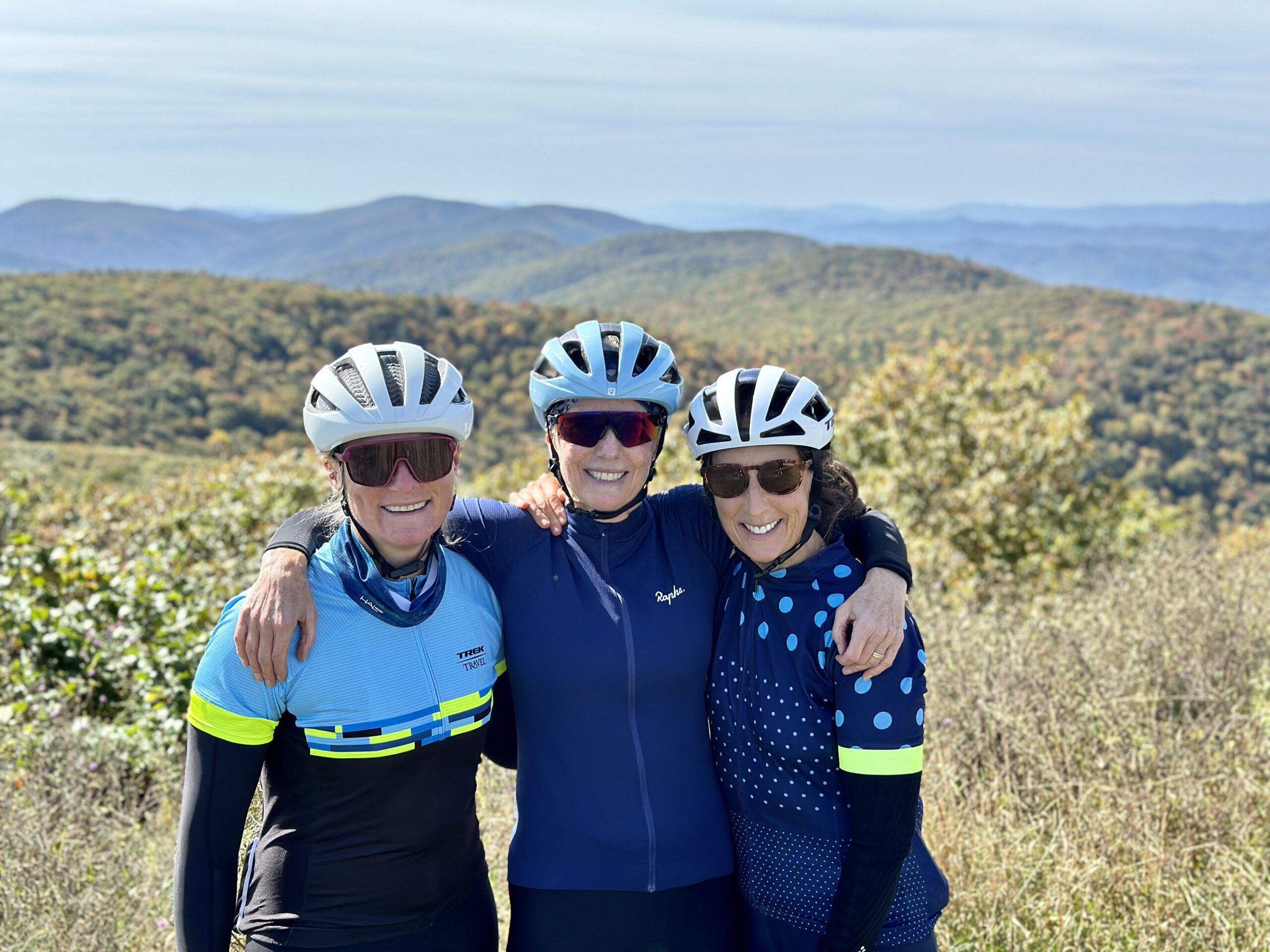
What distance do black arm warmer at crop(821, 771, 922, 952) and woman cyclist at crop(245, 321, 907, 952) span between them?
0.39m

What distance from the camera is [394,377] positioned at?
2.53 m

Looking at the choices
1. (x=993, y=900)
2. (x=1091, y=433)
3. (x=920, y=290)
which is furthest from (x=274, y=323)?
(x=920, y=290)

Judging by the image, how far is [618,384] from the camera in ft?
9.30

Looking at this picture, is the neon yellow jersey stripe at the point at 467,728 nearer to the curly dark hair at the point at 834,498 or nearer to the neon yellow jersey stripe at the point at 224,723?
the neon yellow jersey stripe at the point at 224,723

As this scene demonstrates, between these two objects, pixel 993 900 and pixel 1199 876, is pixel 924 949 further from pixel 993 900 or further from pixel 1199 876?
pixel 1199 876

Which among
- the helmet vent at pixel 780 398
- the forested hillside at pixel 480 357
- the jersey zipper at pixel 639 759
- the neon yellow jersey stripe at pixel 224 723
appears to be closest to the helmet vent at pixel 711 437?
the helmet vent at pixel 780 398

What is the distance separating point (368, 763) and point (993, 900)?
9.01 ft

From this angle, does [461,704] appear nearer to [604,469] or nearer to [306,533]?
[306,533]

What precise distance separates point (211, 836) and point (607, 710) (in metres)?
0.99

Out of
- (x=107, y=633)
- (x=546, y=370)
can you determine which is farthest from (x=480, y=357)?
(x=546, y=370)

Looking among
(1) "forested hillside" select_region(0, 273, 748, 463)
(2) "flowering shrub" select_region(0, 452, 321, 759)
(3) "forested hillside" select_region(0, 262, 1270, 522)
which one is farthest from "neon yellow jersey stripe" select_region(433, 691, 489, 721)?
(1) "forested hillside" select_region(0, 273, 748, 463)

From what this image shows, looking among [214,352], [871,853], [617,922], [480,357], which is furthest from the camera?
[480,357]

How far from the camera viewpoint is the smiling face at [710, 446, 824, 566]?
8.68 feet

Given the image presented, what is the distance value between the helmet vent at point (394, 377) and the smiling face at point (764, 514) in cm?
87
